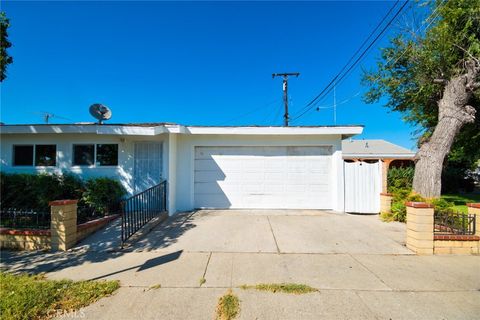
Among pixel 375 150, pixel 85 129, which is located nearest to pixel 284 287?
pixel 85 129

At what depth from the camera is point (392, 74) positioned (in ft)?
33.3

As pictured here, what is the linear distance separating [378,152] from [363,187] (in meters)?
12.9

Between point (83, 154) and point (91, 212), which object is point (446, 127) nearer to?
point (91, 212)

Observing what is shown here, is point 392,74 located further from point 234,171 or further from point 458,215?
point 234,171

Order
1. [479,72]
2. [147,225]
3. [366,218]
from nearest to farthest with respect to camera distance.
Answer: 1. [147,225]
2. [366,218]
3. [479,72]

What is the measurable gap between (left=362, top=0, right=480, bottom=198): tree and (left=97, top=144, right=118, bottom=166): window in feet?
35.2

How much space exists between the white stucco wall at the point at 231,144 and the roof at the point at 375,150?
34.4ft

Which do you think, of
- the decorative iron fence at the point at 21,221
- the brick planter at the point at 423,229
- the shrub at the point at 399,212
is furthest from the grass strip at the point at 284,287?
the shrub at the point at 399,212

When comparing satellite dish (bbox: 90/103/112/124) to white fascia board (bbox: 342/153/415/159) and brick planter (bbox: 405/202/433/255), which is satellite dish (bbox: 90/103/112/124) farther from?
white fascia board (bbox: 342/153/415/159)

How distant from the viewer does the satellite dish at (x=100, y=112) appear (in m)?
8.46

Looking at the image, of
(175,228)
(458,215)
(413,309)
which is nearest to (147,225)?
(175,228)

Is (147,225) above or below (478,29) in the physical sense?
below

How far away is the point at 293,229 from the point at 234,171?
329 cm

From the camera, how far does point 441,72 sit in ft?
27.7
